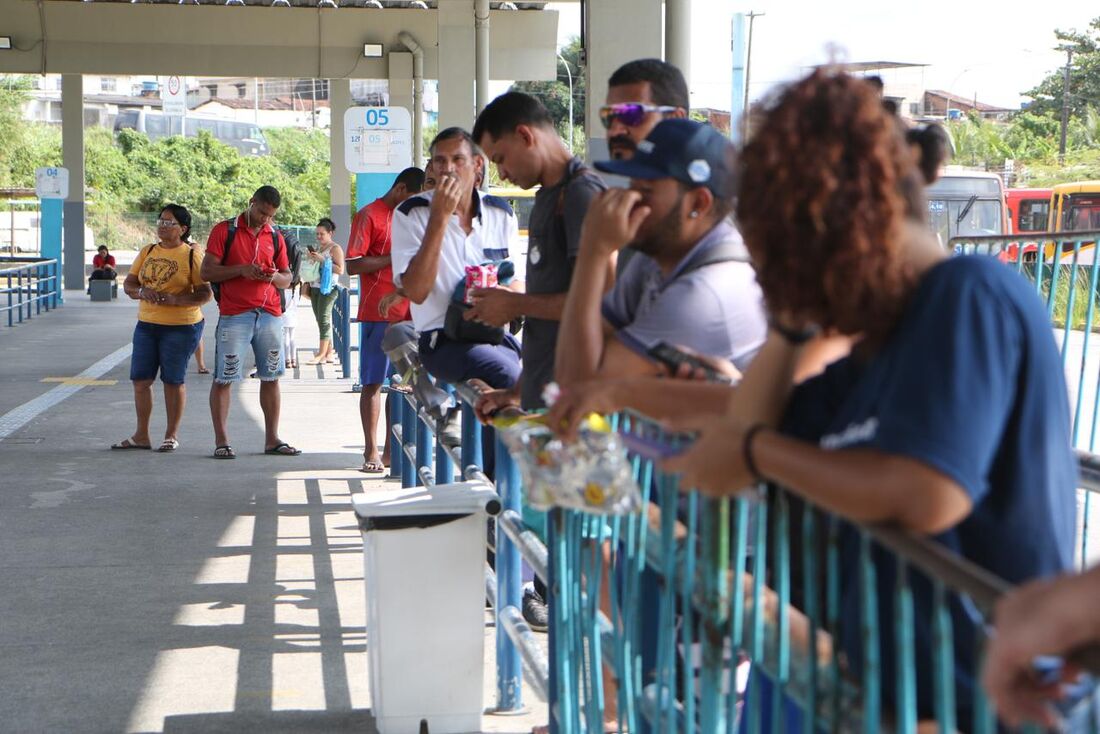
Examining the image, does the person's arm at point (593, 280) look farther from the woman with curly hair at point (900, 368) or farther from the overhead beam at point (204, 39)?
the overhead beam at point (204, 39)

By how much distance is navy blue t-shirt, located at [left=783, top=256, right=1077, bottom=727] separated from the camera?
5.18 feet

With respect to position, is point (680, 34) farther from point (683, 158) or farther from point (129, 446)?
point (129, 446)

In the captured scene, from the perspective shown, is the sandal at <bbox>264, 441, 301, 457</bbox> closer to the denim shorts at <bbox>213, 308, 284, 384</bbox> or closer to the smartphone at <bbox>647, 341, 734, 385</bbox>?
the denim shorts at <bbox>213, 308, 284, 384</bbox>

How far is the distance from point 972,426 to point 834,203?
0.31 metres

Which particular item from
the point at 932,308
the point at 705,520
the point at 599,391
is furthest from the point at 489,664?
the point at 932,308

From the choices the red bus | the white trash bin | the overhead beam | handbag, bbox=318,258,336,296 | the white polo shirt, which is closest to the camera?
the white trash bin

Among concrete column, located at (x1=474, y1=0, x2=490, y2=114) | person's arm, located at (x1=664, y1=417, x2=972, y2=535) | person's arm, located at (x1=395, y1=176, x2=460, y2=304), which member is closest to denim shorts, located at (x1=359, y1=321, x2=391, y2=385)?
person's arm, located at (x1=395, y1=176, x2=460, y2=304)

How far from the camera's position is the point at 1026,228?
3278 centimetres

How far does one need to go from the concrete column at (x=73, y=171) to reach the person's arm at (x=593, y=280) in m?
24.7

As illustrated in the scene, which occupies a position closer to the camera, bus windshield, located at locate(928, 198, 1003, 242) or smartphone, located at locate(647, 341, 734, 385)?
smartphone, located at locate(647, 341, 734, 385)

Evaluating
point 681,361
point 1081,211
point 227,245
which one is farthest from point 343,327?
point 1081,211

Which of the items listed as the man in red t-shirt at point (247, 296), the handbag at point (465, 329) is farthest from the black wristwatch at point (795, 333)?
the man in red t-shirt at point (247, 296)

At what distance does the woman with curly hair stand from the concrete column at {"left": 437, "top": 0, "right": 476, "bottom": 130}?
14700 millimetres

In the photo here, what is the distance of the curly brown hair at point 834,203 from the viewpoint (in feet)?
5.46
